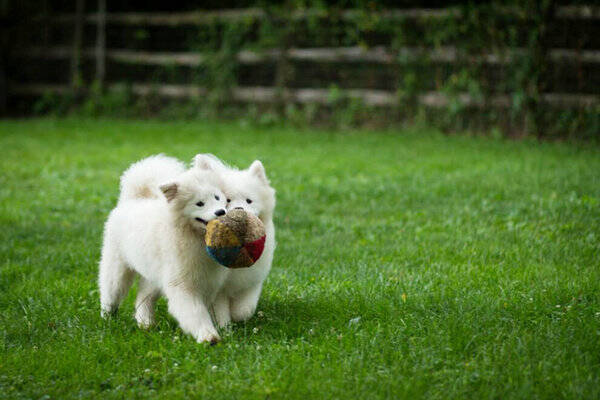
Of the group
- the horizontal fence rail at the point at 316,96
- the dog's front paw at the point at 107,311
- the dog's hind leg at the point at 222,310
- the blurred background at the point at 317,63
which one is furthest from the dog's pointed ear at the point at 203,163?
the horizontal fence rail at the point at 316,96

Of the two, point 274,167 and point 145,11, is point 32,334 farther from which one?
point 145,11

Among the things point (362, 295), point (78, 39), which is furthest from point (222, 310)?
point (78, 39)

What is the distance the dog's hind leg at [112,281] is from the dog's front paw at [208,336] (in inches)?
33.2

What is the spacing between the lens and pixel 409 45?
1379 cm

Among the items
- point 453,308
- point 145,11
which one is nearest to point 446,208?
point 453,308

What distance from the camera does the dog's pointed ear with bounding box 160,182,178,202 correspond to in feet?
12.7

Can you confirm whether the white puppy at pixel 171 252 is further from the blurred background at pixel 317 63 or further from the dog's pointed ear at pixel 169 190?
the blurred background at pixel 317 63

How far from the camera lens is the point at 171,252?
4.01 meters

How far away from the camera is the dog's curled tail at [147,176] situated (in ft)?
15.0

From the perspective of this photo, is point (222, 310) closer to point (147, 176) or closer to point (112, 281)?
point (112, 281)

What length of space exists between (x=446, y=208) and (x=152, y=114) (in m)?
11.0

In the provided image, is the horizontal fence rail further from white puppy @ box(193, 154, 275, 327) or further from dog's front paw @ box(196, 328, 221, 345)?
dog's front paw @ box(196, 328, 221, 345)

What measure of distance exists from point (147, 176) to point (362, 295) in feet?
4.98

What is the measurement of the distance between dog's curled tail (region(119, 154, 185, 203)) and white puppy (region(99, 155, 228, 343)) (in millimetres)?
12
